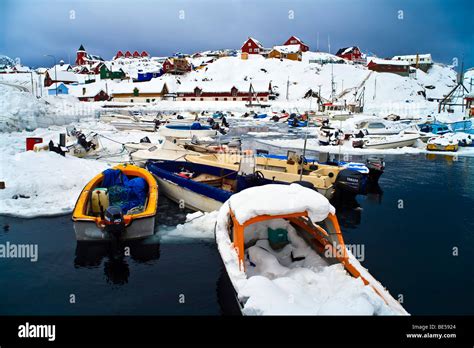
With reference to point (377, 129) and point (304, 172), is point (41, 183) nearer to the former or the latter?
point (304, 172)

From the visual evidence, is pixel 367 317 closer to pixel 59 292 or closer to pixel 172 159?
pixel 59 292

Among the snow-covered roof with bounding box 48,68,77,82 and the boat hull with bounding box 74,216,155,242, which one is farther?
the snow-covered roof with bounding box 48,68,77,82

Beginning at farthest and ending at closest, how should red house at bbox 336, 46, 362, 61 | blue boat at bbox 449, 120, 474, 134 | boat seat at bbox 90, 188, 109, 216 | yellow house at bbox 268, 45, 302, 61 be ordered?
1. red house at bbox 336, 46, 362, 61
2. yellow house at bbox 268, 45, 302, 61
3. blue boat at bbox 449, 120, 474, 134
4. boat seat at bbox 90, 188, 109, 216

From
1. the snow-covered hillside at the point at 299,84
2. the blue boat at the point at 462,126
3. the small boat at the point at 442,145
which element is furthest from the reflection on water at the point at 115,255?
the snow-covered hillside at the point at 299,84

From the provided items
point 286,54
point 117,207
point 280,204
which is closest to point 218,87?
point 286,54

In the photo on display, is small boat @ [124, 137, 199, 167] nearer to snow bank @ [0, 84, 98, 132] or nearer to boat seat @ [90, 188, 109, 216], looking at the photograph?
boat seat @ [90, 188, 109, 216]

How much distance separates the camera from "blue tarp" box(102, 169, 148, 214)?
41.5 ft

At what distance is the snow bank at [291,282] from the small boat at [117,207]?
2983mm

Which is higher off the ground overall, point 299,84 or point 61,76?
point 61,76

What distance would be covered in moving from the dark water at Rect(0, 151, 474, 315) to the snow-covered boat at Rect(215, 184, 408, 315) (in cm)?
130

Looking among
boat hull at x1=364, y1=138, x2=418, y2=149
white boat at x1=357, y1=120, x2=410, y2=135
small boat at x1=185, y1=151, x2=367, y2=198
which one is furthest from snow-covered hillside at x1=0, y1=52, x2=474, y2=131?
small boat at x1=185, y1=151, x2=367, y2=198

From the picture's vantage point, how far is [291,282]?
293 inches

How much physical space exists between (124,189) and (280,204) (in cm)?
718

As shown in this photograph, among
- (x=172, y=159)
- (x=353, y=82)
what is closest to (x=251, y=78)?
(x=353, y=82)
